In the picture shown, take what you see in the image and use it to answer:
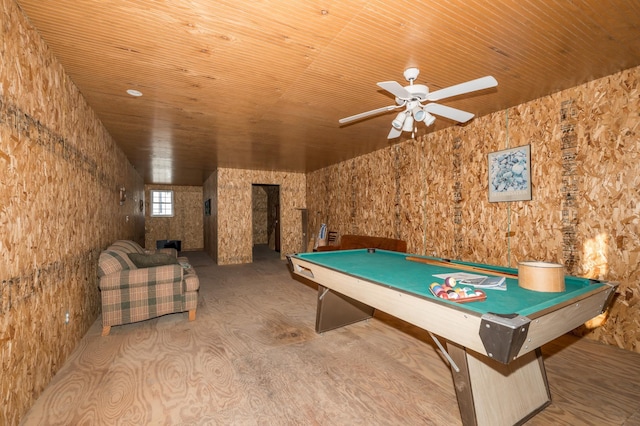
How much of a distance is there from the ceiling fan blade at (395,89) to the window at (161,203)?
438 inches

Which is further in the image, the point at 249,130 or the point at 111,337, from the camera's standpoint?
the point at 249,130

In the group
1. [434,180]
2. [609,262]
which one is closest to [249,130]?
[434,180]

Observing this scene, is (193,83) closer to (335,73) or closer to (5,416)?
(335,73)

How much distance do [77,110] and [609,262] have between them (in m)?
5.87

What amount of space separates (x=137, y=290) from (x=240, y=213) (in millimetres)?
4775

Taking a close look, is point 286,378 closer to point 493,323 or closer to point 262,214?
point 493,323

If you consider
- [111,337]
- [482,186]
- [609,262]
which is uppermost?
[482,186]

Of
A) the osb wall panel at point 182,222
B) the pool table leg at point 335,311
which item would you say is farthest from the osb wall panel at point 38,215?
the osb wall panel at point 182,222

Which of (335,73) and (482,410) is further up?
(335,73)

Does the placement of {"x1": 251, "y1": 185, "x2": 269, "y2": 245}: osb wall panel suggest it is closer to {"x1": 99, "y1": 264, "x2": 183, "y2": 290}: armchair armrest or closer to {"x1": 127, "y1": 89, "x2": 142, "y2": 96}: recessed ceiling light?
{"x1": 99, "y1": 264, "x2": 183, "y2": 290}: armchair armrest

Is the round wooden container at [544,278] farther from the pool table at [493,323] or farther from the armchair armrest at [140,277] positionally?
the armchair armrest at [140,277]

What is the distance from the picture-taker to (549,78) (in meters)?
2.82

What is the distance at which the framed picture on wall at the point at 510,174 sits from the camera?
343 cm

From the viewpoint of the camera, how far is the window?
429 inches
